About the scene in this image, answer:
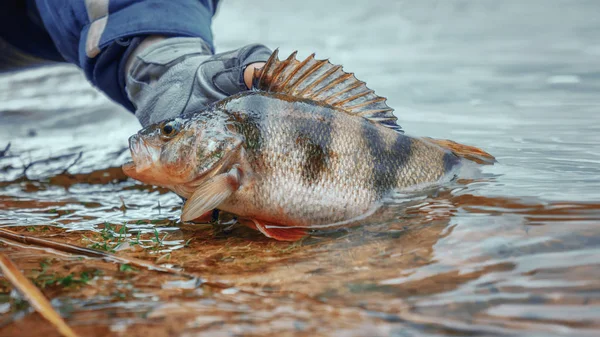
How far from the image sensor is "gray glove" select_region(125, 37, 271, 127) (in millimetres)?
2932

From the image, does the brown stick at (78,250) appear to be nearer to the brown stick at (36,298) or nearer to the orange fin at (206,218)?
the brown stick at (36,298)

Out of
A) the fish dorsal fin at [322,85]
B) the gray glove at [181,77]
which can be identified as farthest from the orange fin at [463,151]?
the gray glove at [181,77]

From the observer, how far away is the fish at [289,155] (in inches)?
93.4

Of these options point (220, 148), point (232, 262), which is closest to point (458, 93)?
point (220, 148)

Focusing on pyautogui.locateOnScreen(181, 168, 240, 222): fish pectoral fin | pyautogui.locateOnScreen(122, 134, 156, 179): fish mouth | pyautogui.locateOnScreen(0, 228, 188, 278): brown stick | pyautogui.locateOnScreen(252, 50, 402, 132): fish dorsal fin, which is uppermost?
pyautogui.locateOnScreen(252, 50, 402, 132): fish dorsal fin

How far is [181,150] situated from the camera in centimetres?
250

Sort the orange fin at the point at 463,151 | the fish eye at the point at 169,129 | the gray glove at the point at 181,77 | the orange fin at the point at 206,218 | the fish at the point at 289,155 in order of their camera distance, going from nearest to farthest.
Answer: the fish at the point at 289,155 → the fish eye at the point at 169,129 → the orange fin at the point at 206,218 → the orange fin at the point at 463,151 → the gray glove at the point at 181,77

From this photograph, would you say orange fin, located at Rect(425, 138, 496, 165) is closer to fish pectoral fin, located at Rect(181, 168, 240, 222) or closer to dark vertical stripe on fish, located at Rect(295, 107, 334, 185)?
dark vertical stripe on fish, located at Rect(295, 107, 334, 185)

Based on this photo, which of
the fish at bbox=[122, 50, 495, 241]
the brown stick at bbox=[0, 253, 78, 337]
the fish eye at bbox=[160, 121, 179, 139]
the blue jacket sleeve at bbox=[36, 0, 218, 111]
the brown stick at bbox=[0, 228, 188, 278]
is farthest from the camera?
the blue jacket sleeve at bbox=[36, 0, 218, 111]

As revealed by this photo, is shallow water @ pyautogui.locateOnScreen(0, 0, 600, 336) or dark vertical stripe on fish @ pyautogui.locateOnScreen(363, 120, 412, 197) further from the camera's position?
dark vertical stripe on fish @ pyautogui.locateOnScreen(363, 120, 412, 197)

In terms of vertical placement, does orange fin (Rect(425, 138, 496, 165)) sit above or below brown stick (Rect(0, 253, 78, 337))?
above

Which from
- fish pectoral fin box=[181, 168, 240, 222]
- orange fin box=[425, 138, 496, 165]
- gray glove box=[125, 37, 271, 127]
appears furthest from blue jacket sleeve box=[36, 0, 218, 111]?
orange fin box=[425, 138, 496, 165]

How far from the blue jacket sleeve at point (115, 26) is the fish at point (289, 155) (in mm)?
1139

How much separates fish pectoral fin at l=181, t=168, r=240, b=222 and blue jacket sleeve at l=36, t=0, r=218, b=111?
1.52m
